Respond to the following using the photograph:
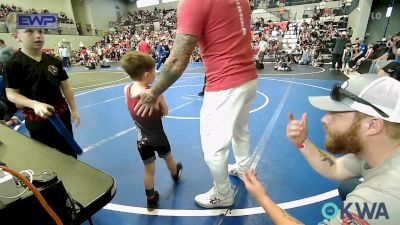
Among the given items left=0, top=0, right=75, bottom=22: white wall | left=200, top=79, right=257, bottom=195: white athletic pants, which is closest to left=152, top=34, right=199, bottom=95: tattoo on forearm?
left=200, top=79, right=257, bottom=195: white athletic pants

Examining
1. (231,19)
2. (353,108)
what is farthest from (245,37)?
(353,108)

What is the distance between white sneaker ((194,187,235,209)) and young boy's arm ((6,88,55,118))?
1658mm

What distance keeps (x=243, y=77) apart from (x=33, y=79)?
1976mm

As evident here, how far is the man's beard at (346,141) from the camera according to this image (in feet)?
3.89

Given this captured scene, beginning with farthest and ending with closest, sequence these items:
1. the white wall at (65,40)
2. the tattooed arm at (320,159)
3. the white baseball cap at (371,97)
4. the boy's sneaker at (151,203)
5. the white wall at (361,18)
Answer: the white wall at (65,40) → the white wall at (361,18) → the boy's sneaker at (151,203) → the tattooed arm at (320,159) → the white baseball cap at (371,97)

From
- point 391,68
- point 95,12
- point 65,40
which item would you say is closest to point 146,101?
point 391,68

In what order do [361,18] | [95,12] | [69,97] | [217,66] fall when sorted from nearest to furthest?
1. [217,66]
2. [69,97]
3. [361,18]
4. [95,12]

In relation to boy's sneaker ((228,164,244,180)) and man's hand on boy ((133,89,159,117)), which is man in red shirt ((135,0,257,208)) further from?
boy's sneaker ((228,164,244,180))

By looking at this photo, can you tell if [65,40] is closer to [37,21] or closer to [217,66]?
[37,21]

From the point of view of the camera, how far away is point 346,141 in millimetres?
1230

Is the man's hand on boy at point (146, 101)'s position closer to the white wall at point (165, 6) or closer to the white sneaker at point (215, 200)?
the white sneaker at point (215, 200)

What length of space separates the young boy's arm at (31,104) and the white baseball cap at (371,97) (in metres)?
2.06

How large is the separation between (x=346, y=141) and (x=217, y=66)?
1.17m

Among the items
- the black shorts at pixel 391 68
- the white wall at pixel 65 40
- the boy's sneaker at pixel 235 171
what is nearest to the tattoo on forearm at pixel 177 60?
the boy's sneaker at pixel 235 171
